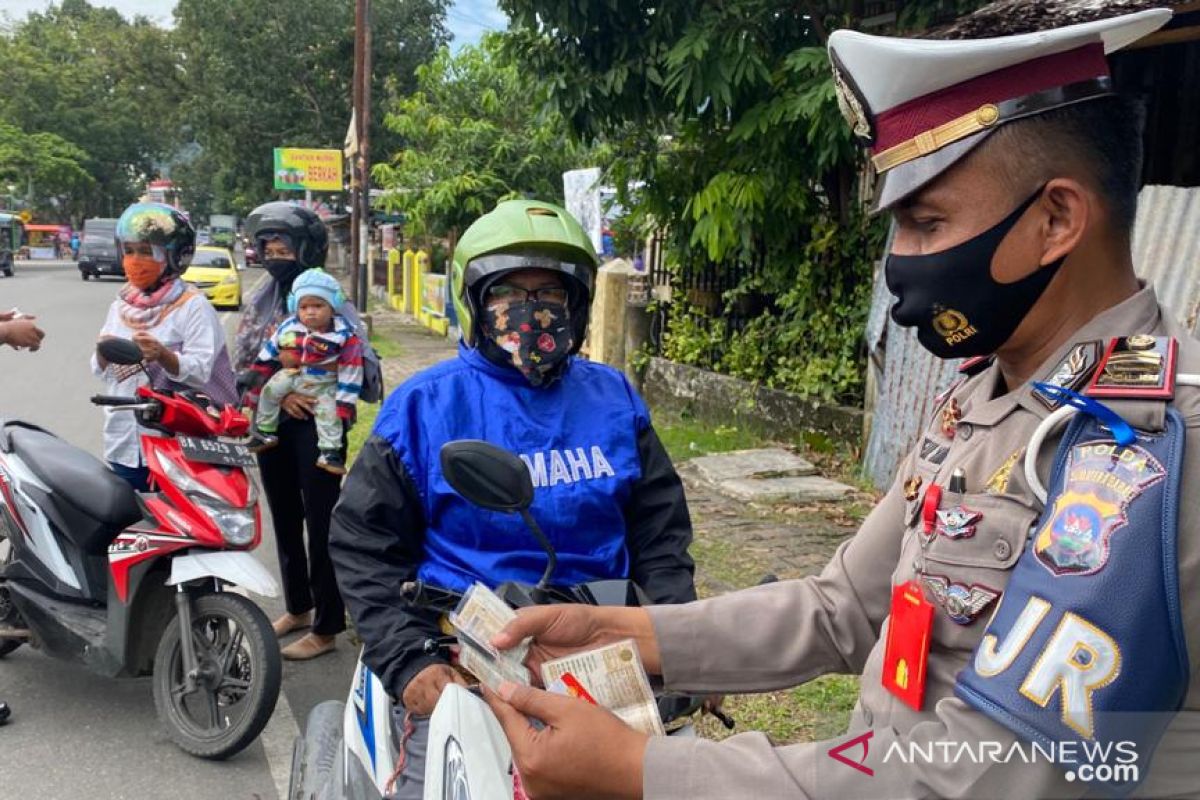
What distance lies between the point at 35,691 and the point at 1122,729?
4.14m

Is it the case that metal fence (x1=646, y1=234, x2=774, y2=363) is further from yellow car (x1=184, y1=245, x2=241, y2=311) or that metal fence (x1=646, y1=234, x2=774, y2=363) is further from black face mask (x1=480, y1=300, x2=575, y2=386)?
yellow car (x1=184, y1=245, x2=241, y2=311)

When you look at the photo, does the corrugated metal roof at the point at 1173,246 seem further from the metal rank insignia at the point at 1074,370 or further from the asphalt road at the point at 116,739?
the asphalt road at the point at 116,739

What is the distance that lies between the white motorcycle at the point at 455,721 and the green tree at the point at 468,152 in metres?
13.7

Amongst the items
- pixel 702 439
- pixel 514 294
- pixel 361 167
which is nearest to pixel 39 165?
pixel 361 167

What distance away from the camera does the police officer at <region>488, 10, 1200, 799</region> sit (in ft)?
3.34

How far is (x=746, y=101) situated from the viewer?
695cm

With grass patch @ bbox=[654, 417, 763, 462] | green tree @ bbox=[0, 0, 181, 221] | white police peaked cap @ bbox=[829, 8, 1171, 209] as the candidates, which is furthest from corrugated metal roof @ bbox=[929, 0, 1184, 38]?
green tree @ bbox=[0, 0, 181, 221]

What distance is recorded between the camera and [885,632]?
139cm

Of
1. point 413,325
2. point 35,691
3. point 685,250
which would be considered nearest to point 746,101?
point 685,250

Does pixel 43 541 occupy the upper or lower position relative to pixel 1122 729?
lower

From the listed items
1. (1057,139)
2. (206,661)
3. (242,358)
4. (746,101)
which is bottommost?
(206,661)

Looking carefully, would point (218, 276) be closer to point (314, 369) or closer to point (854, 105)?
point (314, 369)

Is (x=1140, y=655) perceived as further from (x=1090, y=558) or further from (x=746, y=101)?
(x=746, y=101)

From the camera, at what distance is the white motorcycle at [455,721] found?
4.98 ft
